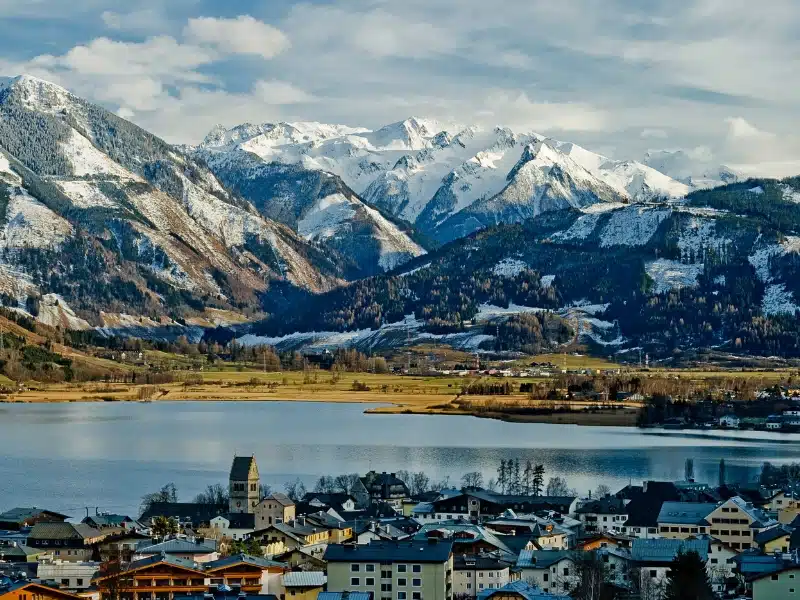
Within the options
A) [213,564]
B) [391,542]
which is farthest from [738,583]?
[213,564]

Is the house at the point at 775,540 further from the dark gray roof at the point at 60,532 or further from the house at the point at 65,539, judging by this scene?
the dark gray roof at the point at 60,532

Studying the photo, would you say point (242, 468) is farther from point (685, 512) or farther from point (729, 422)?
point (729, 422)

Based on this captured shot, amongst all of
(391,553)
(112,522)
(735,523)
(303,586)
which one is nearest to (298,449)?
(112,522)

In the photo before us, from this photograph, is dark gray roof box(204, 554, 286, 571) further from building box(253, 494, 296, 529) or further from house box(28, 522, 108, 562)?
building box(253, 494, 296, 529)

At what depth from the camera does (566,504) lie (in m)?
87.6

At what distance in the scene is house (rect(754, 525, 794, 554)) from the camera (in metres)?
68.8

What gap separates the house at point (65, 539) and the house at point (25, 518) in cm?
325

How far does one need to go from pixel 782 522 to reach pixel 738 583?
20447mm

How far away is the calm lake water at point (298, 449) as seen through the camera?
345 ft

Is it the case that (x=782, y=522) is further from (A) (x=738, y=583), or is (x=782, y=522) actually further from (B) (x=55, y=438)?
(B) (x=55, y=438)

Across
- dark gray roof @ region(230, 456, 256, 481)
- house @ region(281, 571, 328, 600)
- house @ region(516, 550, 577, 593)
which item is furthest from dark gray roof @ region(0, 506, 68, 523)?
house @ region(516, 550, 577, 593)

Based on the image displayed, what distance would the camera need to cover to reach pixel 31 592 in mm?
52656

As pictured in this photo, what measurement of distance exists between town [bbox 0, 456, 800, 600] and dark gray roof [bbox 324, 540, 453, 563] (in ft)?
0.24


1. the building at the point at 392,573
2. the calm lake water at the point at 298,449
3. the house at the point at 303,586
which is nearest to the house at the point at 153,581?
the house at the point at 303,586
